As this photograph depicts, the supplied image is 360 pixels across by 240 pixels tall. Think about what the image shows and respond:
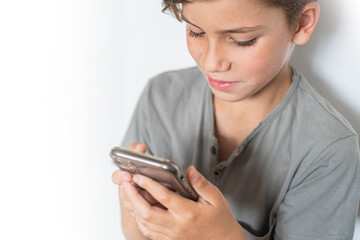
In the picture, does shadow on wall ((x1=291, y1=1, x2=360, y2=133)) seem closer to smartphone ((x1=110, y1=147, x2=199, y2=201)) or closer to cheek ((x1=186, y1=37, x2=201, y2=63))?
cheek ((x1=186, y1=37, x2=201, y2=63))

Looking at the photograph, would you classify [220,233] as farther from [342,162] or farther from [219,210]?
[342,162]

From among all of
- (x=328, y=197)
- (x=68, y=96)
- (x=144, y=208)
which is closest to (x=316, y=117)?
(x=328, y=197)

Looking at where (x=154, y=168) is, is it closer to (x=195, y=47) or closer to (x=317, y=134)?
(x=195, y=47)

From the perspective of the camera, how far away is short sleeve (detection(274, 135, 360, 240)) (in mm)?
873

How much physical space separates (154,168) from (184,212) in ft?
0.40

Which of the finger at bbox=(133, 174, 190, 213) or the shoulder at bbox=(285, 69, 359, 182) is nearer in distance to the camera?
the finger at bbox=(133, 174, 190, 213)

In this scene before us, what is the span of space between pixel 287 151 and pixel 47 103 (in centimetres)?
64

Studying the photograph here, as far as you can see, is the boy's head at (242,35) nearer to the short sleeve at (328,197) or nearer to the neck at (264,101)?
the neck at (264,101)

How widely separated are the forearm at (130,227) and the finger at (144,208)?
0.18m

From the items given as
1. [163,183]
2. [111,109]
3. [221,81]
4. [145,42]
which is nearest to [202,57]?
[221,81]

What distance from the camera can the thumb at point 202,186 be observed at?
2.45 feet

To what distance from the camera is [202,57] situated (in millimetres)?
831

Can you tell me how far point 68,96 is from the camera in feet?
4.16

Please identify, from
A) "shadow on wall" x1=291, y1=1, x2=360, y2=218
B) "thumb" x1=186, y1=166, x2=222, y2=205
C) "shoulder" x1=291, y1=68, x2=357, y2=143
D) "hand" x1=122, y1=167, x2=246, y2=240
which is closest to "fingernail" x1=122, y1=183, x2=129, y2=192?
"hand" x1=122, y1=167, x2=246, y2=240
